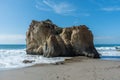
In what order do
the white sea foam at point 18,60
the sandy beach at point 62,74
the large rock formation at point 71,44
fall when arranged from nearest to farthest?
the sandy beach at point 62,74 < the white sea foam at point 18,60 < the large rock formation at point 71,44

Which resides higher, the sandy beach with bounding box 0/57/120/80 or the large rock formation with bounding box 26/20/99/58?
the large rock formation with bounding box 26/20/99/58

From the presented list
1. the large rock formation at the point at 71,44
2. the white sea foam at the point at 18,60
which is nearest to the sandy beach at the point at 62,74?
the white sea foam at the point at 18,60

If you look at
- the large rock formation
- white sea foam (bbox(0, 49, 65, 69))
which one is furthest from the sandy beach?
the large rock formation

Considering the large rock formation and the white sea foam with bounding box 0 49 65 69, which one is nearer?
the white sea foam with bounding box 0 49 65 69

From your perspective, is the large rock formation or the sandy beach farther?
the large rock formation

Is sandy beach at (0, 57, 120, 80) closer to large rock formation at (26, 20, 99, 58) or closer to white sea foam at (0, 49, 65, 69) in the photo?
white sea foam at (0, 49, 65, 69)

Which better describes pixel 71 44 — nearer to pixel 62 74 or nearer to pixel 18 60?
pixel 18 60

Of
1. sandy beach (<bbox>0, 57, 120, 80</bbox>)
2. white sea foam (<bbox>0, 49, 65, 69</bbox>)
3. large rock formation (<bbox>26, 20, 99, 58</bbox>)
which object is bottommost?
sandy beach (<bbox>0, 57, 120, 80</bbox>)

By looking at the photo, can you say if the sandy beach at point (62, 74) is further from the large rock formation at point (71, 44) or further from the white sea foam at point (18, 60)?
the large rock formation at point (71, 44)

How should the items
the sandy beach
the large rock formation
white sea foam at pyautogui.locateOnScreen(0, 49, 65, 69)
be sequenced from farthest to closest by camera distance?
the large rock formation < white sea foam at pyautogui.locateOnScreen(0, 49, 65, 69) < the sandy beach

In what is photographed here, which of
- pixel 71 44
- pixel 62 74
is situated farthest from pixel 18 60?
pixel 62 74

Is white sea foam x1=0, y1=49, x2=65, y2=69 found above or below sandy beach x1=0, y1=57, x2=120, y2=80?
above

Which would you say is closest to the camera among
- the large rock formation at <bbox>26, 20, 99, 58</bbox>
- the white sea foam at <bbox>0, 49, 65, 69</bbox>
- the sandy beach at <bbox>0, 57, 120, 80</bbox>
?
the sandy beach at <bbox>0, 57, 120, 80</bbox>

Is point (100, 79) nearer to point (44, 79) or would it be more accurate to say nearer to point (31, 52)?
point (44, 79)
